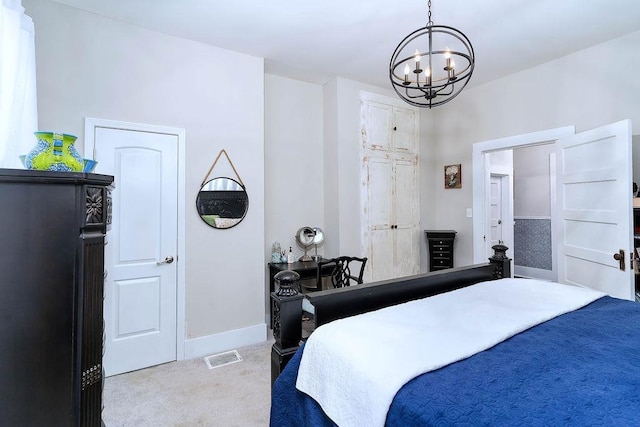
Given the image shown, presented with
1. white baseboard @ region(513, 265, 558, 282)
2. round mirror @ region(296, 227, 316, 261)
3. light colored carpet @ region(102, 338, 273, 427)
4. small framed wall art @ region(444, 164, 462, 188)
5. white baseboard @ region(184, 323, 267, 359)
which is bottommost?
light colored carpet @ region(102, 338, 273, 427)

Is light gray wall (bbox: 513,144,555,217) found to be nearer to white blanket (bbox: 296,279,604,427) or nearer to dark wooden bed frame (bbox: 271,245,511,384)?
white blanket (bbox: 296,279,604,427)

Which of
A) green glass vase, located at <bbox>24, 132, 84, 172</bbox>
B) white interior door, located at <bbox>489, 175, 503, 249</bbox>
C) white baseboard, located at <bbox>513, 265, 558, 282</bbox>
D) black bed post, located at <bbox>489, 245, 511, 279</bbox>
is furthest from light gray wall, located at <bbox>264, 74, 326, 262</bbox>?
white baseboard, located at <bbox>513, 265, 558, 282</bbox>

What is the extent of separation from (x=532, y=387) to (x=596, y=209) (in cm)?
281

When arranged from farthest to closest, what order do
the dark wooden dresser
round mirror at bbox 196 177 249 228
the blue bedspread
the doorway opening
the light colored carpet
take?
the doorway opening, round mirror at bbox 196 177 249 228, the light colored carpet, the dark wooden dresser, the blue bedspread

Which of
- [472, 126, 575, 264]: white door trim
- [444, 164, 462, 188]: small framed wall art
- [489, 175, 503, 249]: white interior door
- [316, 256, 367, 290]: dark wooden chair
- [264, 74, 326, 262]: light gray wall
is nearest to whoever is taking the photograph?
[316, 256, 367, 290]: dark wooden chair

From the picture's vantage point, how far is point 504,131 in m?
3.88

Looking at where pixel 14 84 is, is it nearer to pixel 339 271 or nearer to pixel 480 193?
pixel 339 271

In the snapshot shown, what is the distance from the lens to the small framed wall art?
4402mm

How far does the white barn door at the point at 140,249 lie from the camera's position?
2635 millimetres

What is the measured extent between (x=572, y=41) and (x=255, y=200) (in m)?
3.62

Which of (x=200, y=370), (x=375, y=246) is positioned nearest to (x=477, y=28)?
(x=375, y=246)

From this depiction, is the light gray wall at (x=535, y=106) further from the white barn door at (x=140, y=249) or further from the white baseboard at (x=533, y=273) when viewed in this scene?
the white barn door at (x=140, y=249)

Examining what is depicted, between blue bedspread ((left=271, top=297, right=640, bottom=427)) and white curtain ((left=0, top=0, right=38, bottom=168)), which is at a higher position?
white curtain ((left=0, top=0, right=38, bottom=168))

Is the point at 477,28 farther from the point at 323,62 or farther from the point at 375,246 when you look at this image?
the point at 375,246
